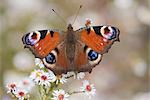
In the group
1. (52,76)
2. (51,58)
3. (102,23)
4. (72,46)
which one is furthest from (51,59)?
(102,23)

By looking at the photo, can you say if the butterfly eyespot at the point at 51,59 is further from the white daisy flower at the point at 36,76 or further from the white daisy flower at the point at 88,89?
the white daisy flower at the point at 88,89

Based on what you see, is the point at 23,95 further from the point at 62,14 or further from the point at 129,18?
the point at 129,18

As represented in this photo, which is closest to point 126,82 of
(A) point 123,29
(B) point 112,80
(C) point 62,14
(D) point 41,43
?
(B) point 112,80

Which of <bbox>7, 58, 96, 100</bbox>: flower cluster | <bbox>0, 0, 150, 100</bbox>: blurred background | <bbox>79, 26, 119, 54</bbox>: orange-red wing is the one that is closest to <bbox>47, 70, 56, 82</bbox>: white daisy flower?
<bbox>7, 58, 96, 100</bbox>: flower cluster

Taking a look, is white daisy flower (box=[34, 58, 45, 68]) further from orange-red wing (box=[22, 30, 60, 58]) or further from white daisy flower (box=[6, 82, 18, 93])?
white daisy flower (box=[6, 82, 18, 93])

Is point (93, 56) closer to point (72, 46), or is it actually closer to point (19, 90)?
point (72, 46)

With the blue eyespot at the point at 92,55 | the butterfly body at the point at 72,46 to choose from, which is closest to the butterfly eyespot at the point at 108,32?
the butterfly body at the point at 72,46
